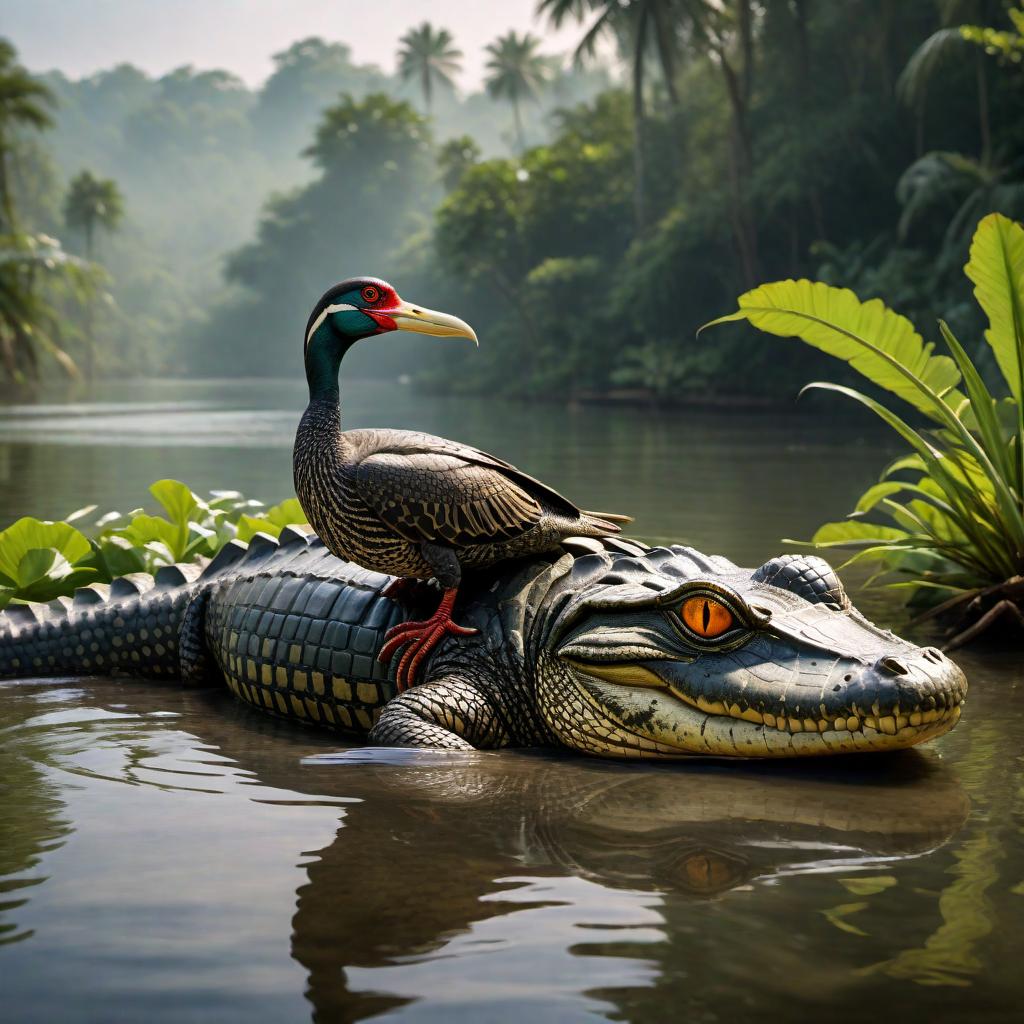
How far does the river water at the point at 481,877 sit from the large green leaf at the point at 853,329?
1.75 meters

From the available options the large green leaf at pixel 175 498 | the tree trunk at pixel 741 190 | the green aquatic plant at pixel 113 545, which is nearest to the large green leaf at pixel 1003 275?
the green aquatic plant at pixel 113 545

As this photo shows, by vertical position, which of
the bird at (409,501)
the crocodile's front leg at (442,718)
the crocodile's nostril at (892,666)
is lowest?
the crocodile's front leg at (442,718)

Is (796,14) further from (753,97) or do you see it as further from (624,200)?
(624,200)

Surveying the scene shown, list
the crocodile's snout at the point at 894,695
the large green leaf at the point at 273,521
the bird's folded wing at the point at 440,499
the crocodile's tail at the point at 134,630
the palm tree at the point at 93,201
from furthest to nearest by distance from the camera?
the palm tree at the point at 93,201, the large green leaf at the point at 273,521, the crocodile's tail at the point at 134,630, the bird's folded wing at the point at 440,499, the crocodile's snout at the point at 894,695

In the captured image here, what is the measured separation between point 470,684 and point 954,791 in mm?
1419

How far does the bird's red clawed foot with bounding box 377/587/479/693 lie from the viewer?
12.7ft

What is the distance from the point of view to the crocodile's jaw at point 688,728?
10.7ft

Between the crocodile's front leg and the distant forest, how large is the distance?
12.2m

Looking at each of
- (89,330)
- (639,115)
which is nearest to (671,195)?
(639,115)

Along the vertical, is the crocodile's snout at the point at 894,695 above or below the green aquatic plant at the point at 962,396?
below

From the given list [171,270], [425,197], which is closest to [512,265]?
[425,197]

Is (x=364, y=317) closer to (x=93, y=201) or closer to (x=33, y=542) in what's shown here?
(x=33, y=542)

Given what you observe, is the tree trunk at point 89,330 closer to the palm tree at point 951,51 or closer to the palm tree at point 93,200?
the palm tree at point 93,200

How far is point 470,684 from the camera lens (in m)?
3.81
